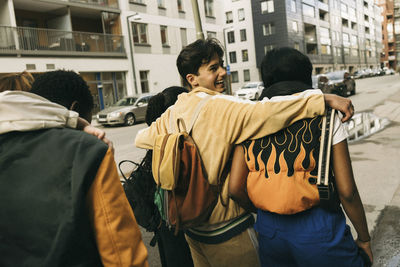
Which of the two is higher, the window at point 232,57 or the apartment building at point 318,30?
the apartment building at point 318,30

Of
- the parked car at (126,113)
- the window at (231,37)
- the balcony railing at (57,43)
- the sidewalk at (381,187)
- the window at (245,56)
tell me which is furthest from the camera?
the window at (231,37)

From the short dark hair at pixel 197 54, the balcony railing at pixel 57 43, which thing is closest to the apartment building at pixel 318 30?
the balcony railing at pixel 57 43

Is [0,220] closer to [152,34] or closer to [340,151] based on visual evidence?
[340,151]

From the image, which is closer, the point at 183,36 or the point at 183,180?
the point at 183,180

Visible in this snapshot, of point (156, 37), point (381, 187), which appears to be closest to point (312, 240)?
point (381, 187)

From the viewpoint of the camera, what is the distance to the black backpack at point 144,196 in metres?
2.05

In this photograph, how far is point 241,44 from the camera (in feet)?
160

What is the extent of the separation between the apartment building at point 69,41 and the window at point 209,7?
32.4 ft

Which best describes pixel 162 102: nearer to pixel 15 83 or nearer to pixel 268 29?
pixel 15 83

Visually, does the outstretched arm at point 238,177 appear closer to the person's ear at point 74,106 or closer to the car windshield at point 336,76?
the person's ear at point 74,106

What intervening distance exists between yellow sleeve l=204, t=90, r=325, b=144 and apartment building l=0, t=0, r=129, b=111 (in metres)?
19.0

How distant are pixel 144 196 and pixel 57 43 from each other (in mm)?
21011

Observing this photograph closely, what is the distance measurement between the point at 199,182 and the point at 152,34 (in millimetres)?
25622

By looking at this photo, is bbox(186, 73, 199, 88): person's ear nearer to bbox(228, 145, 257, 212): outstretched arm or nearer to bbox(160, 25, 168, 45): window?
bbox(228, 145, 257, 212): outstretched arm
